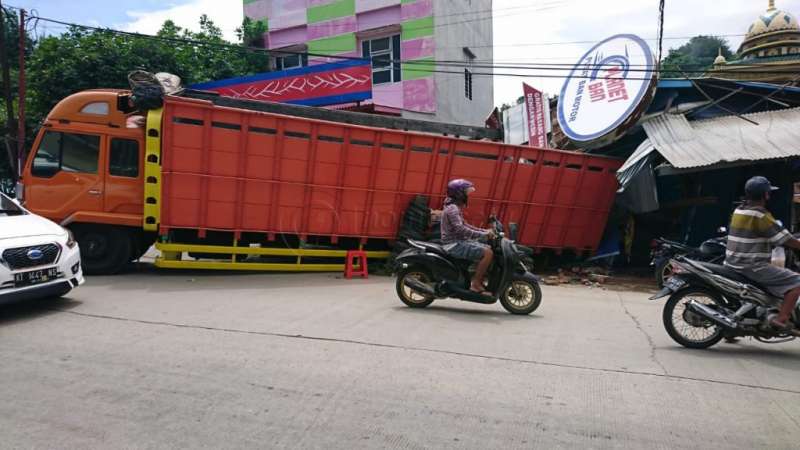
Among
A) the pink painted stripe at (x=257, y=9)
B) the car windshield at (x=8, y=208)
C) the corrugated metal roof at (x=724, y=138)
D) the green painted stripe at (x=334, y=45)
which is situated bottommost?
the car windshield at (x=8, y=208)

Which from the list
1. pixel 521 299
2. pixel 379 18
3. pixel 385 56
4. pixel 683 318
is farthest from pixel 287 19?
pixel 683 318

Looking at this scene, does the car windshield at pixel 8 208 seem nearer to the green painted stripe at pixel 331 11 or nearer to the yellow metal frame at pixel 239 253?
the yellow metal frame at pixel 239 253

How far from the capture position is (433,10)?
62.4ft

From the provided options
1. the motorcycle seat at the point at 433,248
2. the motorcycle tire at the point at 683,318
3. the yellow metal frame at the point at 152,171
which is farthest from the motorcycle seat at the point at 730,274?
the yellow metal frame at the point at 152,171

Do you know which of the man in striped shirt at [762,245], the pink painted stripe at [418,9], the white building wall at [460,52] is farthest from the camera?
the white building wall at [460,52]

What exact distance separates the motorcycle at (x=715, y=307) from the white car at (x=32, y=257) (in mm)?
6111

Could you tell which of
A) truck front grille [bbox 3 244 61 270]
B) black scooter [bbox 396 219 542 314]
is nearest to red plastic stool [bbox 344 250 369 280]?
black scooter [bbox 396 219 542 314]

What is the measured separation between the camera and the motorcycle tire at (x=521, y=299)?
6785mm

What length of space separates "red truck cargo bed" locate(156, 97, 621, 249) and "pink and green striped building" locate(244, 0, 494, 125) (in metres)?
7.94

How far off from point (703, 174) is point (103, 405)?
11.4m

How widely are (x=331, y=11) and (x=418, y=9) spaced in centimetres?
344

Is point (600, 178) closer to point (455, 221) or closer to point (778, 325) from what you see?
point (455, 221)

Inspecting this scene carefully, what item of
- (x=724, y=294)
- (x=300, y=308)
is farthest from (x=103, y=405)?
(x=724, y=294)

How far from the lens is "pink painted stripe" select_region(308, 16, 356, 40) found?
2028 cm
